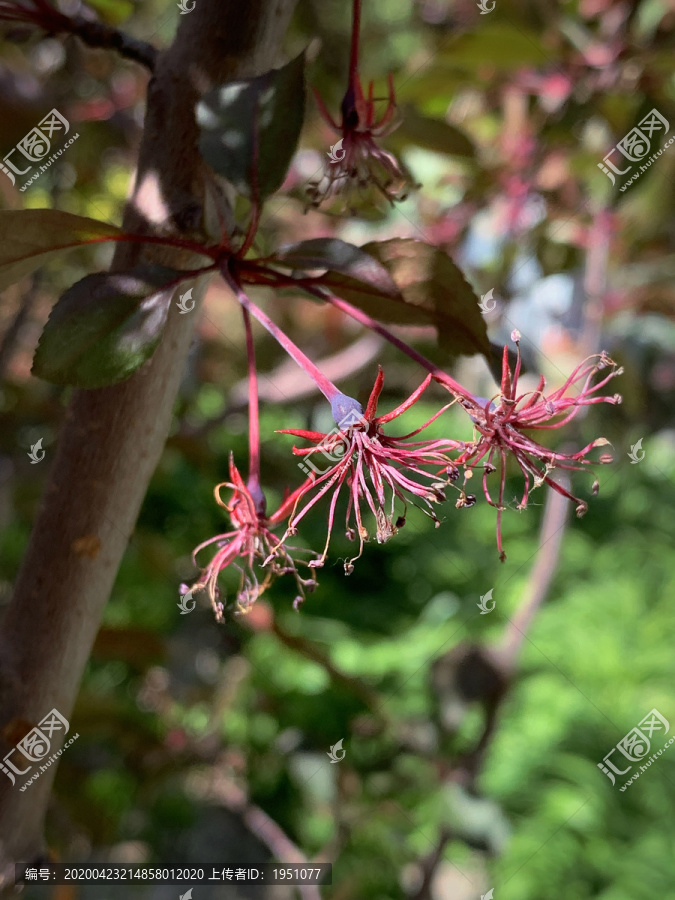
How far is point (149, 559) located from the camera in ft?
2.93

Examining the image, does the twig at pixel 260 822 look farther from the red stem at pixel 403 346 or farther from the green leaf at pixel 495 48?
the green leaf at pixel 495 48

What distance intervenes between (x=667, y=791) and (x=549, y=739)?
9.3 inches

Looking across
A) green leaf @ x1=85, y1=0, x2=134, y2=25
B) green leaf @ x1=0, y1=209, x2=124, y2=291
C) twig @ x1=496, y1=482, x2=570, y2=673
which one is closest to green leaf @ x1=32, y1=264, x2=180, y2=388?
green leaf @ x1=0, y1=209, x2=124, y2=291

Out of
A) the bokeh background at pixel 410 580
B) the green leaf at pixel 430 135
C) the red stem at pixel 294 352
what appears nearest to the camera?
the red stem at pixel 294 352

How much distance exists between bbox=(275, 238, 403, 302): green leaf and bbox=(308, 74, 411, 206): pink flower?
70 mm

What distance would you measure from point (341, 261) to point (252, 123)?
0.06m

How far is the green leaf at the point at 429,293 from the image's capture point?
10.8 inches

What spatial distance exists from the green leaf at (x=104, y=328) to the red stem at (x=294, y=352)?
0.02 metres

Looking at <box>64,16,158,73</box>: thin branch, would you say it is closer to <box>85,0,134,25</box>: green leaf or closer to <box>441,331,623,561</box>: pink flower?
<box>441,331,623,561</box>: pink flower

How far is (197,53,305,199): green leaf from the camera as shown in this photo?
0.26 m

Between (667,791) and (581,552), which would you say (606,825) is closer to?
(667,791)

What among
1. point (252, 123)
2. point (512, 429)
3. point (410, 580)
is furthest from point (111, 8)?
point (410, 580)

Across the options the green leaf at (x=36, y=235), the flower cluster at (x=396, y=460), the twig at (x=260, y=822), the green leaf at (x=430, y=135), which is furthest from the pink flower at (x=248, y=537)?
the twig at (x=260, y=822)

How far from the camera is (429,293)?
277mm
